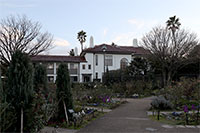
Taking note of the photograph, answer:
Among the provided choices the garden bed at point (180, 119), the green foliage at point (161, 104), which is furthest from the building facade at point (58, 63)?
the garden bed at point (180, 119)

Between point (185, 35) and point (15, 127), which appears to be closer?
point (15, 127)

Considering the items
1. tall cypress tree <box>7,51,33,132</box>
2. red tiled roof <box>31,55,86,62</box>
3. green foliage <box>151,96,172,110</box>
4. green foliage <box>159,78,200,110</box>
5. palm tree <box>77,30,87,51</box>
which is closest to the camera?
tall cypress tree <box>7,51,33,132</box>

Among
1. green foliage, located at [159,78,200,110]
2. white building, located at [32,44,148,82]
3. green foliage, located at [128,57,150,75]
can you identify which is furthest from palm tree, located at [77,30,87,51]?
green foliage, located at [159,78,200,110]

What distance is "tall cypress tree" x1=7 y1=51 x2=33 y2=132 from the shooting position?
181 inches

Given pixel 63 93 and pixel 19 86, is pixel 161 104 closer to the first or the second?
pixel 63 93

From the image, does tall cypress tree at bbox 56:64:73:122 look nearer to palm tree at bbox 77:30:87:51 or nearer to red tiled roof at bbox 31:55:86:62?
red tiled roof at bbox 31:55:86:62

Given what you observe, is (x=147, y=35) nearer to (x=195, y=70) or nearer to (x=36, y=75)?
(x=195, y=70)

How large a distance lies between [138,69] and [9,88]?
25.1 m

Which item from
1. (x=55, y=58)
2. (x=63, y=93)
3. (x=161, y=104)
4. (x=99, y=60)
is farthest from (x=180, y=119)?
(x=55, y=58)

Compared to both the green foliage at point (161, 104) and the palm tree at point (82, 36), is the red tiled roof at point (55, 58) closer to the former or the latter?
the palm tree at point (82, 36)

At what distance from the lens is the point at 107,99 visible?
11781 mm

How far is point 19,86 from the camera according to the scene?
4.62m

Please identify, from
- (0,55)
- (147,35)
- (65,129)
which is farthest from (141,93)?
(0,55)

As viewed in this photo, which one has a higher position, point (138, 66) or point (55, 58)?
point (55, 58)
